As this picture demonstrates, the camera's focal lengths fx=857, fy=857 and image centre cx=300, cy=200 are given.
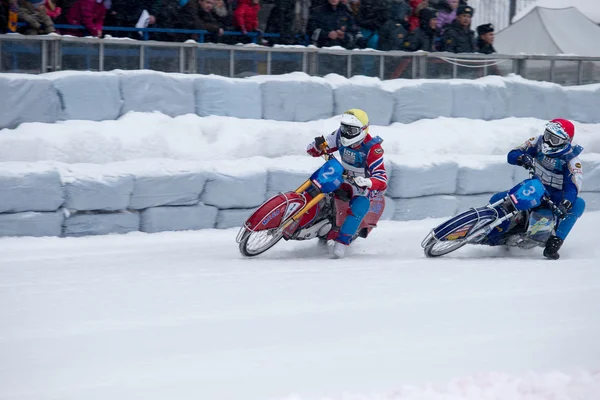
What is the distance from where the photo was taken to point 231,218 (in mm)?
9055

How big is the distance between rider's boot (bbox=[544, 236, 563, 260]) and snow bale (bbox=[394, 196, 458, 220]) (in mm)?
2335

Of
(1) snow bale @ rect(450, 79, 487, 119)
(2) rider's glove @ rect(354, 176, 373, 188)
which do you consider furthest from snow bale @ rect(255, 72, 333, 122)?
(2) rider's glove @ rect(354, 176, 373, 188)

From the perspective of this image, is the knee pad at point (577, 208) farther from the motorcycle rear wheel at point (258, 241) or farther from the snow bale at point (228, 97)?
the snow bale at point (228, 97)

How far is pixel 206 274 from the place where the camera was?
652 centimetres

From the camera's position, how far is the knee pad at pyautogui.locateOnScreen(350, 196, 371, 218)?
7602 mm

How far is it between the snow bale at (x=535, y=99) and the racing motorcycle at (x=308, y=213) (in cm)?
447

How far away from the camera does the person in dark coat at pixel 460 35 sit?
462 inches

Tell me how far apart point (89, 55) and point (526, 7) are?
9.37 meters

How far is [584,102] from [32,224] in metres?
8.03

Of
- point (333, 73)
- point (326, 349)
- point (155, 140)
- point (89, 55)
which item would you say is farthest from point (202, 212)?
point (326, 349)

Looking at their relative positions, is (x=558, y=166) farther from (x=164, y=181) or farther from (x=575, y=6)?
(x=575, y=6)

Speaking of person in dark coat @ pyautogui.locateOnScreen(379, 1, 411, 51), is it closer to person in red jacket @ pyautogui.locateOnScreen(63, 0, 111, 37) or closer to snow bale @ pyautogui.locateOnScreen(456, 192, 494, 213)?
snow bale @ pyautogui.locateOnScreen(456, 192, 494, 213)

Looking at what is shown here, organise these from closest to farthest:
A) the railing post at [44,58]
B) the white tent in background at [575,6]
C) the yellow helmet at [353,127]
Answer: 1. the yellow helmet at [353,127]
2. the railing post at [44,58]
3. the white tent in background at [575,6]

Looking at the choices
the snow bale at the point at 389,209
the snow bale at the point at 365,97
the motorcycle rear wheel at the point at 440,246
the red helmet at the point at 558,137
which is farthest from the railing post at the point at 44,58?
the red helmet at the point at 558,137
